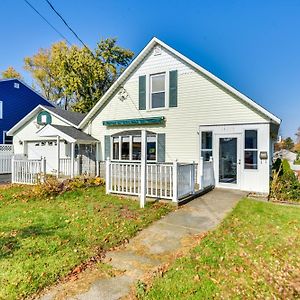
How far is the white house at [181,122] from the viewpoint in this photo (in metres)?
10.3

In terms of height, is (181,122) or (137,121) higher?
(137,121)

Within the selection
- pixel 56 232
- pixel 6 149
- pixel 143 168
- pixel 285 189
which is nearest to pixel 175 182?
pixel 143 168

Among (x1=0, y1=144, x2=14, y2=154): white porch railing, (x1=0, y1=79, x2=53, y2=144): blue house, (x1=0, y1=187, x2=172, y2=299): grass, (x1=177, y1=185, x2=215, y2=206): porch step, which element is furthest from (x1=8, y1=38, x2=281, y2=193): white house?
(x1=0, y1=79, x2=53, y2=144): blue house

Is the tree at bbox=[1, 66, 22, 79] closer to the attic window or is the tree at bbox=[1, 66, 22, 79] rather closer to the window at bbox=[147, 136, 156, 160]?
the attic window

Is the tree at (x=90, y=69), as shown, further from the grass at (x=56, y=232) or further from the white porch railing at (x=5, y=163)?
the grass at (x=56, y=232)

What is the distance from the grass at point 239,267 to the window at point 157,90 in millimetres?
7706

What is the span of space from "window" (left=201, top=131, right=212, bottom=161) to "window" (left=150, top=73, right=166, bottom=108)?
2.64 metres

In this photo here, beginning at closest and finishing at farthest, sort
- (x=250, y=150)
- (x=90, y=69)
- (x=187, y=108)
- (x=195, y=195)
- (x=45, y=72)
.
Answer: (x=195, y=195) → (x=250, y=150) → (x=187, y=108) → (x=90, y=69) → (x=45, y=72)

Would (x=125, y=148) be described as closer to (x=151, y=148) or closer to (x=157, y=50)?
(x=151, y=148)

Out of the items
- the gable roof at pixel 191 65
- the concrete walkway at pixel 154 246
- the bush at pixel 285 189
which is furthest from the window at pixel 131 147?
the bush at pixel 285 189

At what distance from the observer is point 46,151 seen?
1655 cm

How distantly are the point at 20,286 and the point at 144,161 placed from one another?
472 centimetres

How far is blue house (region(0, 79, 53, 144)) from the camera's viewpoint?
21.8m

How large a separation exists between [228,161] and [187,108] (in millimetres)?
3120
